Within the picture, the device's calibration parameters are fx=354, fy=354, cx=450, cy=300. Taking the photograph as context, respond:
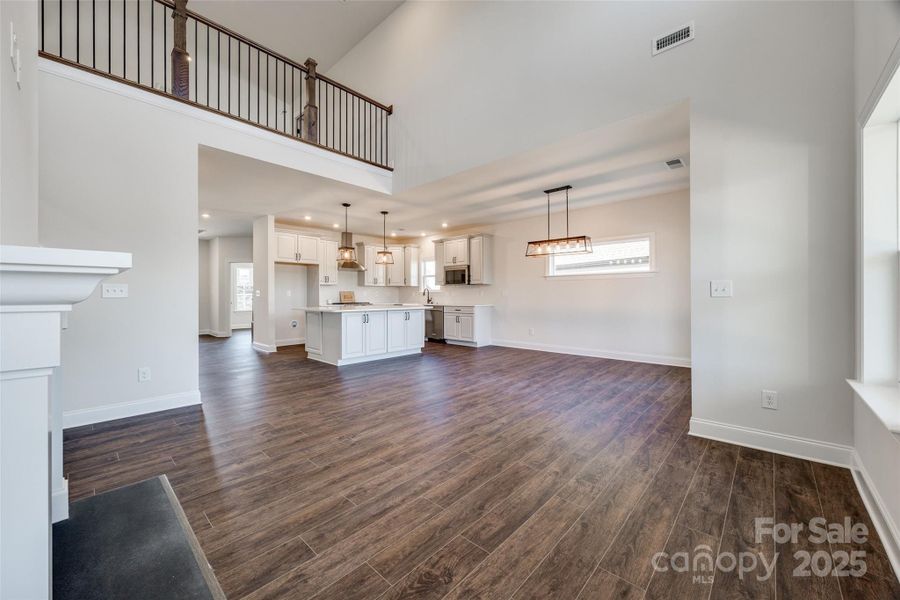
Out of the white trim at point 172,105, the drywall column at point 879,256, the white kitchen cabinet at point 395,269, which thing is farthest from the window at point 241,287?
the drywall column at point 879,256

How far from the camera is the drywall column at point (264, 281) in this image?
22.2ft

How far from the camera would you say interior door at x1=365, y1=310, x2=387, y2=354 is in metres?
5.77

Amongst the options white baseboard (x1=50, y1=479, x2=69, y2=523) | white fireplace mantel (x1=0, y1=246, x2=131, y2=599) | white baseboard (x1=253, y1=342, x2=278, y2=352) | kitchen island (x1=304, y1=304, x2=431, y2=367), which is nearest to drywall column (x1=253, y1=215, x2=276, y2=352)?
white baseboard (x1=253, y1=342, x2=278, y2=352)

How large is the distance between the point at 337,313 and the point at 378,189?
6.48ft

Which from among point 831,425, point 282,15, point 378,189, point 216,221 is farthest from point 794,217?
point 216,221

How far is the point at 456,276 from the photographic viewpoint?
794 centimetres

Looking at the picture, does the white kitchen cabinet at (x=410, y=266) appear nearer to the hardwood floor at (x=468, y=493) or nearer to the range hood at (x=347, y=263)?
the range hood at (x=347, y=263)

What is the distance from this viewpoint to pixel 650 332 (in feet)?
18.5

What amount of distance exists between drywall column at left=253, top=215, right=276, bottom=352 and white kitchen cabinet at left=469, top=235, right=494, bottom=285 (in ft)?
13.0

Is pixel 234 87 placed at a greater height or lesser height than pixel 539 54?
greater

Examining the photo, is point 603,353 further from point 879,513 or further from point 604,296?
point 879,513

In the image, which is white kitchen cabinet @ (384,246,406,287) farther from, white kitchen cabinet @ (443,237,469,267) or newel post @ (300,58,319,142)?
newel post @ (300,58,319,142)

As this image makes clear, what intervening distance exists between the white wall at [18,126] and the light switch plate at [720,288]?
147 inches

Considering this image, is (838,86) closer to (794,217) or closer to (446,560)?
(794,217)
